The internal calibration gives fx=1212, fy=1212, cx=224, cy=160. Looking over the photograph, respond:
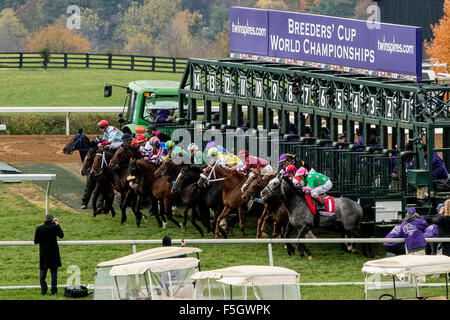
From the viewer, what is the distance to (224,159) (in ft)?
68.5

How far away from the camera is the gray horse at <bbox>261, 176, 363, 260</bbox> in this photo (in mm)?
18844

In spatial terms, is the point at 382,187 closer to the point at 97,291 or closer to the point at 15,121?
the point at 97,291

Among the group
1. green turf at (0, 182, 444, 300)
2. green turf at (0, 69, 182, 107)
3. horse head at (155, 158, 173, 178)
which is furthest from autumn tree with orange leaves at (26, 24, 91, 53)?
horse head at (155, 158, 173, 178)

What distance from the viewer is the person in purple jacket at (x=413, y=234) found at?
16609mm

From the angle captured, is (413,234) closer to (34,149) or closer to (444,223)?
(444,223)

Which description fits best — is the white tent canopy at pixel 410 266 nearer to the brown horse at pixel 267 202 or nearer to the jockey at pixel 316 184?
the jockey at pixel 316 184

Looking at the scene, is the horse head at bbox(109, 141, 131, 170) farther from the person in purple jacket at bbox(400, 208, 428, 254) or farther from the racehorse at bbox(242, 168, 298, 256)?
the person in purple jacket at bbox(400, 208, 428, 254)

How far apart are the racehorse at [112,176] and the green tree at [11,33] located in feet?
212

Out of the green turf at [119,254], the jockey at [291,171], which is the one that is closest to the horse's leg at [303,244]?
the green turf at [119,254]

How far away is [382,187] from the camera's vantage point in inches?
777

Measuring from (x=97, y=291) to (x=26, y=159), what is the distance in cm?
1878

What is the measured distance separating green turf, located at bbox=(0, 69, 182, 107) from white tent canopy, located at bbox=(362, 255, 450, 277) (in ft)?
113

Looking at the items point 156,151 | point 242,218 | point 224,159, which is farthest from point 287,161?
point 156,151
